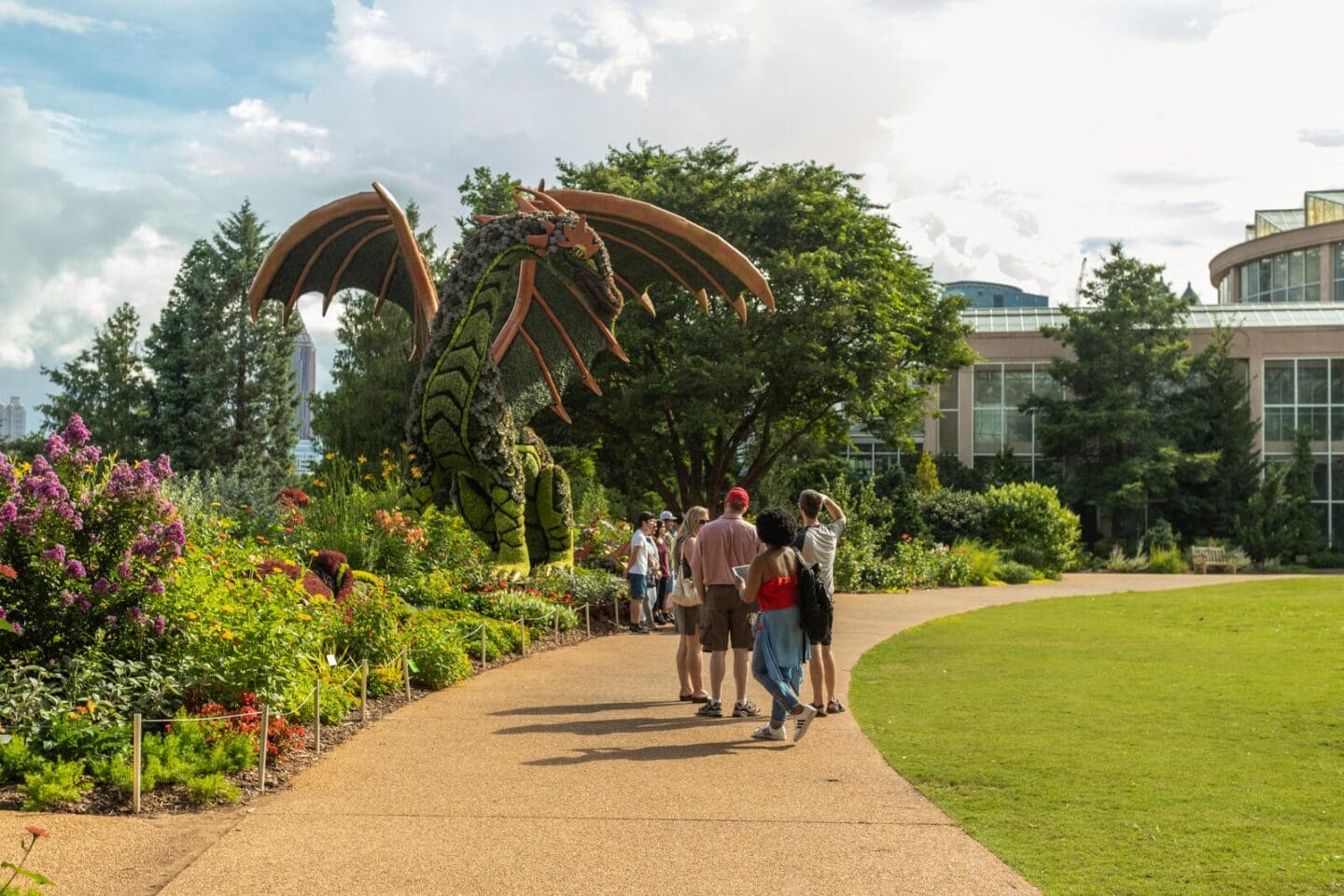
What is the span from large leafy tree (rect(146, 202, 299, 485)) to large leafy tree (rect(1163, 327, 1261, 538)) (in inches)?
995

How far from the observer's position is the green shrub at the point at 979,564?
985 inches

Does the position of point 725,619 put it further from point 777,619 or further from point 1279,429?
point 1279,429

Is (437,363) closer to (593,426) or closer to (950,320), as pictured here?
(593,426)

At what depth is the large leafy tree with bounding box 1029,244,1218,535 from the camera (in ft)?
119

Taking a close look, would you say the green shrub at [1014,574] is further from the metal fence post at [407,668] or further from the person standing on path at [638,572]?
the metal fence post at [407,668]

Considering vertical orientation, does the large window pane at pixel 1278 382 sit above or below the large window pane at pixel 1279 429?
above

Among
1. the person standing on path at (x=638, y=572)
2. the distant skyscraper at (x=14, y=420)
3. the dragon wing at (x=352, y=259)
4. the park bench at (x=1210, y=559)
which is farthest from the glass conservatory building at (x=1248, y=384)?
the distant skyscraper at (x=14, y=420)

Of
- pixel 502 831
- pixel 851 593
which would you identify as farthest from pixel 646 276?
pixel 502 831

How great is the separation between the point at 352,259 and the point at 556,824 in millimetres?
11346

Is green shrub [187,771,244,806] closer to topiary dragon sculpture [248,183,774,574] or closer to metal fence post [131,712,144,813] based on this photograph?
metal fence post [131,712,144,813]

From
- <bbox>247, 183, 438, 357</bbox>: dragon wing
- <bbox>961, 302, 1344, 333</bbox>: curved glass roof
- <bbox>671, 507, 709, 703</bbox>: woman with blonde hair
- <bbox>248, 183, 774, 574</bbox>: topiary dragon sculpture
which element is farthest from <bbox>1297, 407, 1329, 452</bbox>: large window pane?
<bbox>671, 507, 709, 703</bbox>: woman with blonde hair

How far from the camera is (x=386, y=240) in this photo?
1566 centimetres

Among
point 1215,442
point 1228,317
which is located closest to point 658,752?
point 1215,442

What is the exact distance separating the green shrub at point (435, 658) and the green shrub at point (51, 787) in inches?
138
